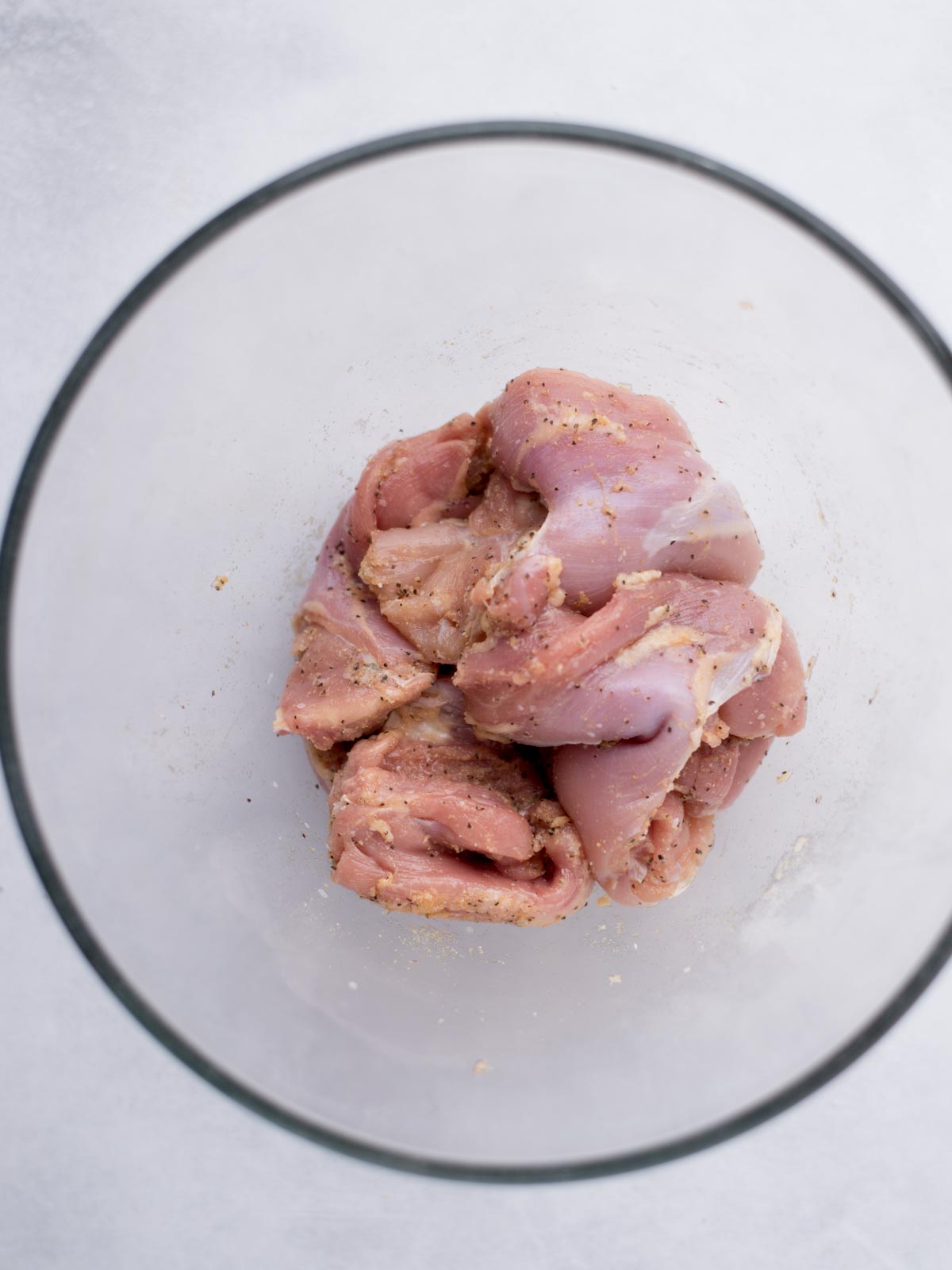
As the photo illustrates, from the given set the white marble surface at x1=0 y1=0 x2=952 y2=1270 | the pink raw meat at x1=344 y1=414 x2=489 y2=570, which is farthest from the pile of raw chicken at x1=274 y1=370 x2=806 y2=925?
the white marble surface at x1=0 y1=0 x2=952 y2=1270

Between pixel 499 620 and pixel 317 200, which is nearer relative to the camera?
pixel 499 620

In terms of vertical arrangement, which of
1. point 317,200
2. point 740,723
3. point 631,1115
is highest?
point 317,200

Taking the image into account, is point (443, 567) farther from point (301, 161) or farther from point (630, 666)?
point (301, 161)

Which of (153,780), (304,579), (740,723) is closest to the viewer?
(740,723)

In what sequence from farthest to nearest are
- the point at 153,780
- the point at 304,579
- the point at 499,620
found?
the point at 304,579
the point at 153,780
the point at 499,620

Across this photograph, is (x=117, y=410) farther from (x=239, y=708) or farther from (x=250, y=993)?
(x=250, y=993)

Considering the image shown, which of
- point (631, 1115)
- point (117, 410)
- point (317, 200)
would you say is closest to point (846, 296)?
point (317, 200)

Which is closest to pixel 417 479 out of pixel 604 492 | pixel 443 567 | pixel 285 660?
pixel 443 567
